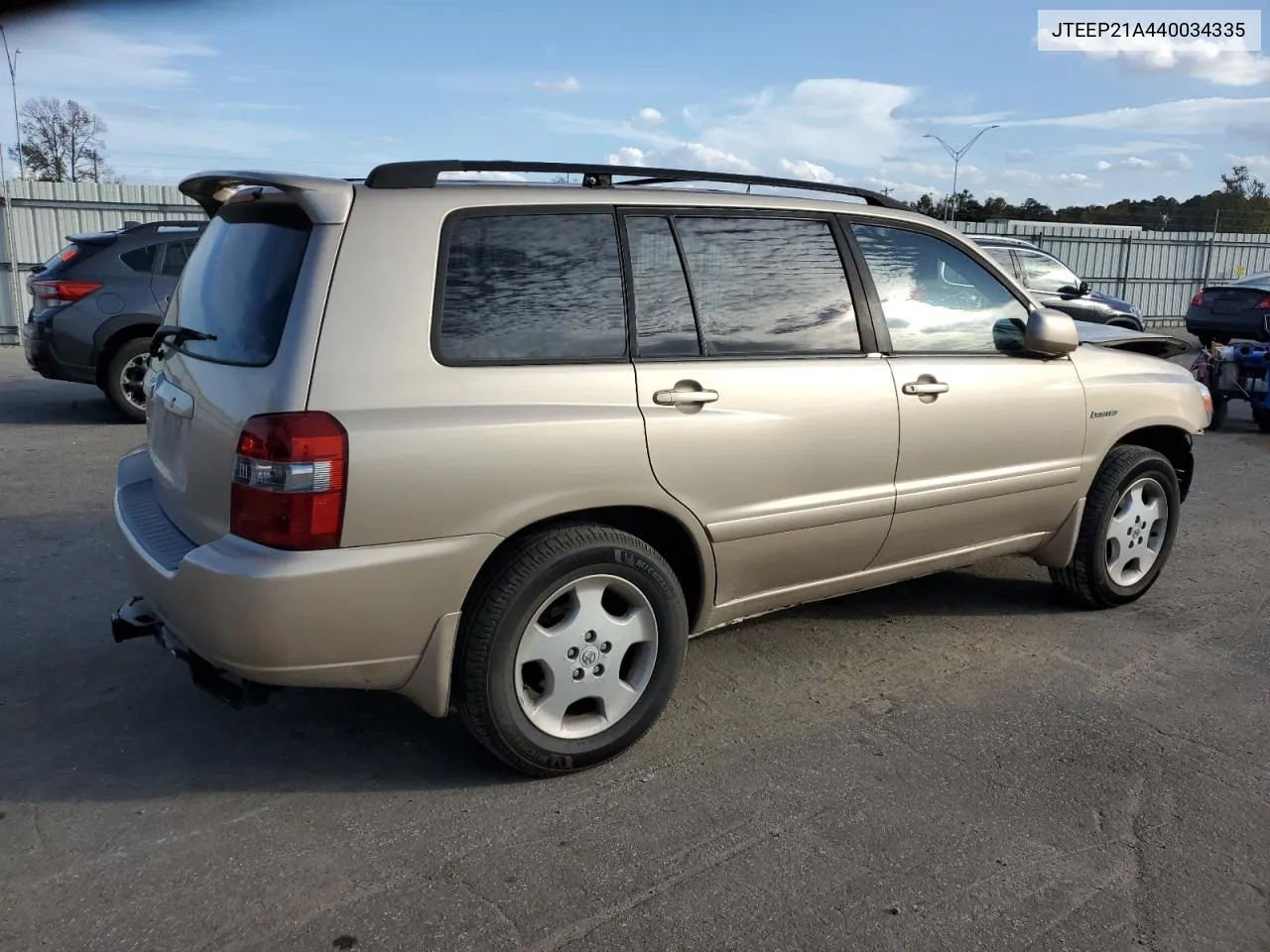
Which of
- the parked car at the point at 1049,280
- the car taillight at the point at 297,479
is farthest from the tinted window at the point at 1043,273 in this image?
the car taillight at the point at 297,479

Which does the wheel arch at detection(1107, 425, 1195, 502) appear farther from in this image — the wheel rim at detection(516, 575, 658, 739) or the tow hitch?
the tow hitch

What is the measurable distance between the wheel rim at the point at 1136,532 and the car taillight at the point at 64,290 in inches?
321

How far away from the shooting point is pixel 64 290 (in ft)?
30.0

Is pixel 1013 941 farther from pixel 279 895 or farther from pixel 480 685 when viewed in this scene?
pixel 279 895

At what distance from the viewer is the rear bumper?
9.41 feet

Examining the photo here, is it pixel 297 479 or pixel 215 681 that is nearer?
pixel 297 479

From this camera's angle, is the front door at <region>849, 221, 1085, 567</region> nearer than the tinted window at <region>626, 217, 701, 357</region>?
No

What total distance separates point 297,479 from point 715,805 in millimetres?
1540

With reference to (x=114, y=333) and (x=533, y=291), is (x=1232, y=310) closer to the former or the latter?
(x=114, y=333)

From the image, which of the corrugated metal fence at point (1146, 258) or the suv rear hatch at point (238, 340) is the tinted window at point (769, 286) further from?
the corrugated metal fence at point (1146, 258)

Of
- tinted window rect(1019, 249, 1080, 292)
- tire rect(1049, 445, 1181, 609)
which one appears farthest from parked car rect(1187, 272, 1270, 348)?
tire rect(1049, 445, 1181, 609)

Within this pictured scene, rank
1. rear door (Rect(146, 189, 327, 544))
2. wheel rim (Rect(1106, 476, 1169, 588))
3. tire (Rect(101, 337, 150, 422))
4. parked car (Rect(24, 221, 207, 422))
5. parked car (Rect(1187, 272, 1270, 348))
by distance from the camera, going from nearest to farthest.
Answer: rear door (Rect(146, 189, 327, 544)) → wheel rim (Rect(1106, 476, 1169, 588)) → parked car (Rect(24, 221, 207, 422)) → tire (Rect(101, 337, 150, 422)) → parked car (Rect(1187, 272, 1270, 348))

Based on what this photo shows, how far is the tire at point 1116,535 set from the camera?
15.8ft

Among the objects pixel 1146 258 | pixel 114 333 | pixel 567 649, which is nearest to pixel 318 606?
pixel 567 649
